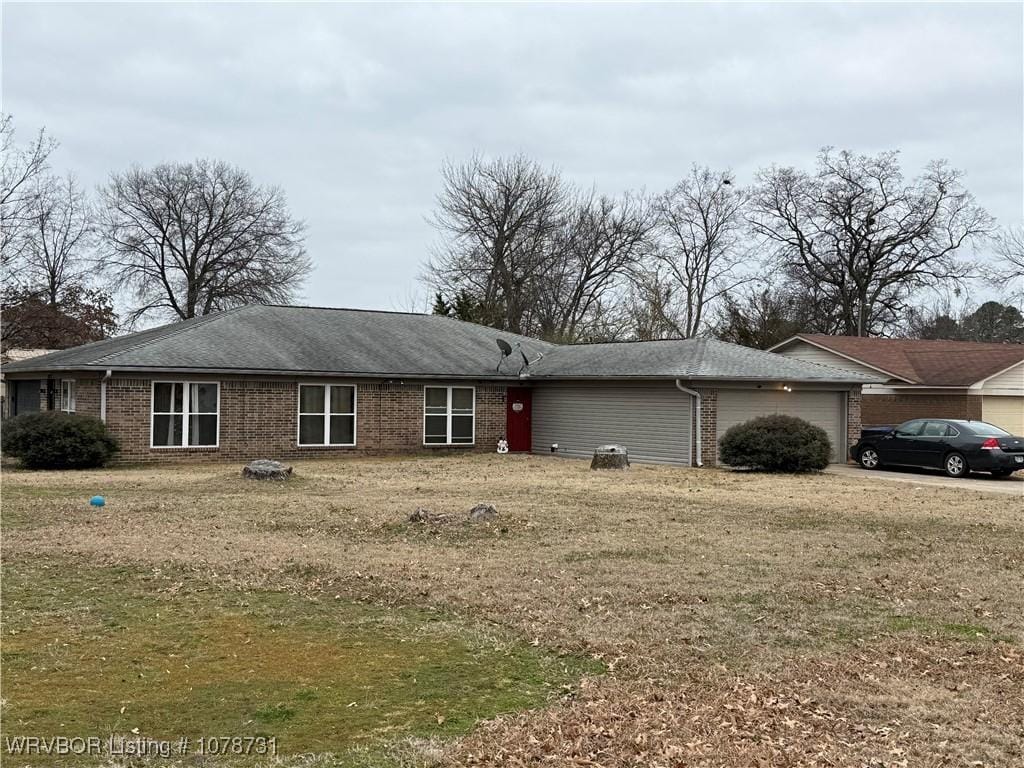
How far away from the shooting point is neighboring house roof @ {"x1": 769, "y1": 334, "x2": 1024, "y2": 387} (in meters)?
29.8

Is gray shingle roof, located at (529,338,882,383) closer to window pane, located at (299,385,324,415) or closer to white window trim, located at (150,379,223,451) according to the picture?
window pane, located at (299,385,324,415)

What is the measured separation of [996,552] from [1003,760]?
674cm

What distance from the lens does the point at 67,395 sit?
74.6ft

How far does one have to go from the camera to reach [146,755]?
458 centimetres

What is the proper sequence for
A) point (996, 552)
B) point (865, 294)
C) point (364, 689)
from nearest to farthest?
1. point (364, 689)
2. point (996, 552)
3. point (865, 294)

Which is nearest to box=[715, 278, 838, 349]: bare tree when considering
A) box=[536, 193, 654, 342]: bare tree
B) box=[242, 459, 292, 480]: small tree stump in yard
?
box=[536, 193, 654, 342]: bare tree

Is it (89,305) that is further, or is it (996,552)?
(89,305)

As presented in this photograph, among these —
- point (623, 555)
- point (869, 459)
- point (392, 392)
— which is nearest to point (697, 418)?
point (869, 459)

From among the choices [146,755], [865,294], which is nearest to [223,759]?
[146,755]

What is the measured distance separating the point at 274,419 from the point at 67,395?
15.8ft

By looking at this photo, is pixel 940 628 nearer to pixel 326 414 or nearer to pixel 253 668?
pixel 253 668

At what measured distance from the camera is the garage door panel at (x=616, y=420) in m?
23.2

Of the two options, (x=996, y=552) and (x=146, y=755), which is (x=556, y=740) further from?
(x=996, y=552)

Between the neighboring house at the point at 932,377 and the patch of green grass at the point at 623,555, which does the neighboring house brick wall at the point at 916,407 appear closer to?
the neighboring house at the point at 932,377
